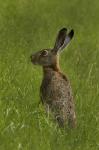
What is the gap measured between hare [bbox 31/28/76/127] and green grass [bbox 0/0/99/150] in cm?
16

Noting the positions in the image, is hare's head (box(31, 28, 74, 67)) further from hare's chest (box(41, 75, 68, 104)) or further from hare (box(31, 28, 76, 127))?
hare's chest (box(41, 75, 68, 104))

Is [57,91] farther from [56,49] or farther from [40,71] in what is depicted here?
[40,71]

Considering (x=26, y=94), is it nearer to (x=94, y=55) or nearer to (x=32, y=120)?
(x=32, y=120)

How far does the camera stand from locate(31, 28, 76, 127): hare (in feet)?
25.6

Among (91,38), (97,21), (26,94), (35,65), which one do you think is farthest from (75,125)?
(97,21)

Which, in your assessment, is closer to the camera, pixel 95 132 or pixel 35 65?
pixel 95 132

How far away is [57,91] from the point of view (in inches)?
317

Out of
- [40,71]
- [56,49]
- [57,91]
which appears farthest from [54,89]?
[40,71]

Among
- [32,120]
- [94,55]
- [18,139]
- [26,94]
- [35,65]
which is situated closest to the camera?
[18,139]

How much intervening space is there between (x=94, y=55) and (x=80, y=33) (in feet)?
3.94

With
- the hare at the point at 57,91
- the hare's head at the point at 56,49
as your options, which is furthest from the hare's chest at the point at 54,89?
the hare's head at the point at 56,49

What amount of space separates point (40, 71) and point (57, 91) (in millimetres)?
1786

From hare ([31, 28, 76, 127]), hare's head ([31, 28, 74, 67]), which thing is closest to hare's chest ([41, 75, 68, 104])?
hare ([31, 28, 76, 127])

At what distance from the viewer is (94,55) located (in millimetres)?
11586
